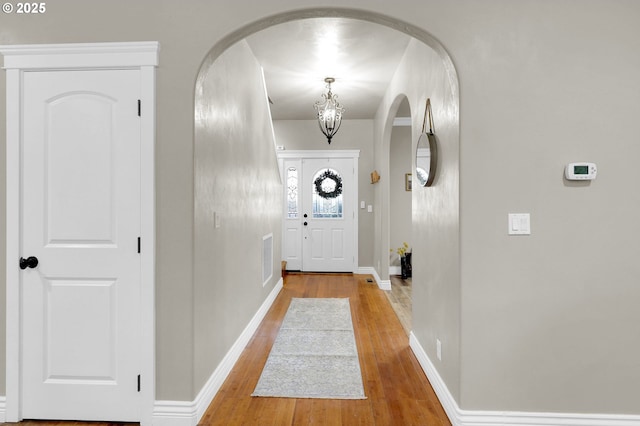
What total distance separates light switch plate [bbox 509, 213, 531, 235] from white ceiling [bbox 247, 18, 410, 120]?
6.85ft

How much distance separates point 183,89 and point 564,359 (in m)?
2.56

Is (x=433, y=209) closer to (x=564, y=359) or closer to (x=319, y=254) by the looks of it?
(x=564, y=359)

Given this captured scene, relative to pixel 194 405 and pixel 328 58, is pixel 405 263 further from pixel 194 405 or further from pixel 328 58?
pixel 194 405

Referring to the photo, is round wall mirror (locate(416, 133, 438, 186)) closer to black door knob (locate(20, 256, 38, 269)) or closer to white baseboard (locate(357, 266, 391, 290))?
black door knob (locate(20, 256, 38, 269))

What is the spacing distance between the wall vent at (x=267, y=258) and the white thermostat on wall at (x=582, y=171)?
311 cm

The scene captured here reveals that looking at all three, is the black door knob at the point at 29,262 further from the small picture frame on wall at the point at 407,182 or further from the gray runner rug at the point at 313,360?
the small picture frame on wall at the point at 407,182

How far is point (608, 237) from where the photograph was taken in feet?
6.86

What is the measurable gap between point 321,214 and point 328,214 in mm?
129

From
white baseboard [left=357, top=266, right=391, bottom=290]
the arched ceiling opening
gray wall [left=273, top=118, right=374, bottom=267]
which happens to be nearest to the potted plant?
white baseboard [left=357, top=266, right=391, bottom=290]

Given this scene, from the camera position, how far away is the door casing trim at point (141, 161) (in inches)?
84.9

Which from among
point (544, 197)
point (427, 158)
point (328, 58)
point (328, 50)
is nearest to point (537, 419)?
point (544, 197)

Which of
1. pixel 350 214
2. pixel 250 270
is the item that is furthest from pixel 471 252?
pixel 350 214

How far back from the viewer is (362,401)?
8.05 ft

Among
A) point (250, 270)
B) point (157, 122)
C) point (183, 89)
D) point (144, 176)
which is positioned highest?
point (183, 89)
